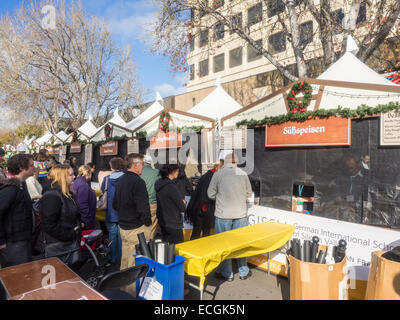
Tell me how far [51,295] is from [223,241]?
1.96 m

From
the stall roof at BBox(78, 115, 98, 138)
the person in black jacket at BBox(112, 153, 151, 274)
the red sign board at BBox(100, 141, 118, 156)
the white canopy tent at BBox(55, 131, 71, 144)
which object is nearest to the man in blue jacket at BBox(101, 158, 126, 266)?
the person in black jacket at BBox(112, 153, 151, 274)

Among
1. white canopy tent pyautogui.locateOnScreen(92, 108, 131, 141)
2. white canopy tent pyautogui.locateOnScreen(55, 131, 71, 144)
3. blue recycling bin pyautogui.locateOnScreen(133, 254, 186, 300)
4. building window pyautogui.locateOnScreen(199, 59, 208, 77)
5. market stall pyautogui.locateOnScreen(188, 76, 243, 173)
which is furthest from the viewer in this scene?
building window pyautogui.locateOnScreen(199, 59, 208, 77)

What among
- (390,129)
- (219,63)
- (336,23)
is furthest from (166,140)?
(219,63)

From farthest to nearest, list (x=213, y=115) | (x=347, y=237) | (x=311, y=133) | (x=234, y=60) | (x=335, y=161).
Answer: (x=234, y=60) < (x=213, y=115) < (x=311, y=133) < (x=335, y=161) < (x=347, y=237)

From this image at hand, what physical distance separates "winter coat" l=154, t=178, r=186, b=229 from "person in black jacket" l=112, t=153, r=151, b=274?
315mm

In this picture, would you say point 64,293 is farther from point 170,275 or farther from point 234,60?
point 234,60

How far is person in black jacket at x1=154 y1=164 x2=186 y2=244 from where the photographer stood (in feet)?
12.9

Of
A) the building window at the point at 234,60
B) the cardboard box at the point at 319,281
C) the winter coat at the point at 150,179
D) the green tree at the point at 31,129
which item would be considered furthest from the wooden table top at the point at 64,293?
the building window at the point at 234,60

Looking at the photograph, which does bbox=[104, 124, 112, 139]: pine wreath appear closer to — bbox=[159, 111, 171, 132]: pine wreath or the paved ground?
bbox=[159, 111, 171, 132]: pine wreath

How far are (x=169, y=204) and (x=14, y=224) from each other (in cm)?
184

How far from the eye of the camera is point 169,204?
3.94 meters

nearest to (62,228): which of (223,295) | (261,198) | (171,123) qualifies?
(223,295)

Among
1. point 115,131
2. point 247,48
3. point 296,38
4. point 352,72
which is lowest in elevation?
point 115,131
